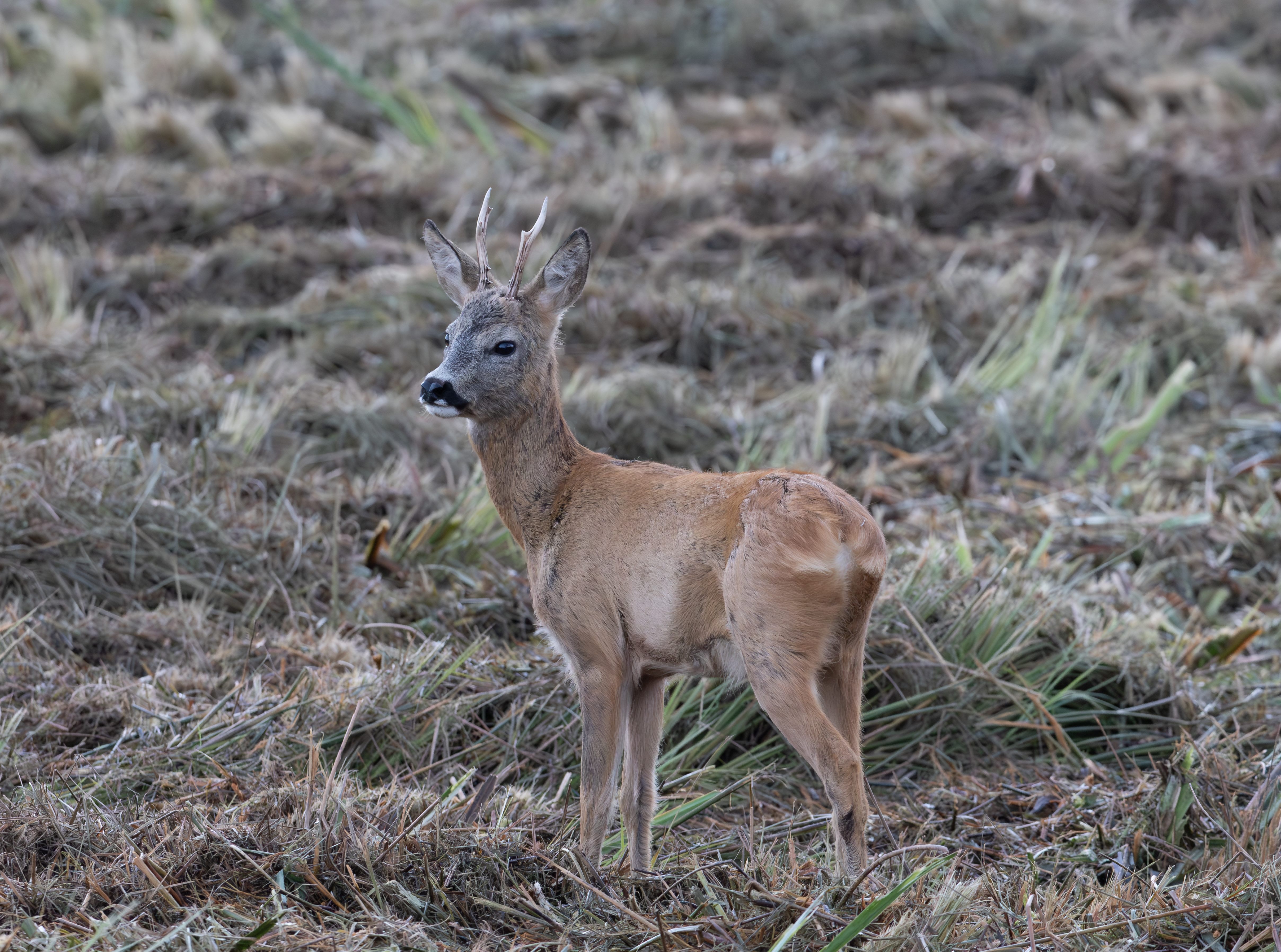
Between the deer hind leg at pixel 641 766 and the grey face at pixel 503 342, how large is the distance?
0.95 m

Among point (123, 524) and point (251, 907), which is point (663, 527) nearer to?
point (251, 907)

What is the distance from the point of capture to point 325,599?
538cm

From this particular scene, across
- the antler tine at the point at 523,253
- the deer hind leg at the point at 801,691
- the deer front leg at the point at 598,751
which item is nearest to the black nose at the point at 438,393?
the antler tine at the point at 523,253

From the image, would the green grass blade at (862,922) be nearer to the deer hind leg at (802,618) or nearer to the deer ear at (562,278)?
the deer hind leg at (802,618)

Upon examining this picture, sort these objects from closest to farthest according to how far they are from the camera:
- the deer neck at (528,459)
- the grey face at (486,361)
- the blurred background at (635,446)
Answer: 1. the blurred background at (635,446)
2. the grey face at (486,361)
3. the deer neck at (528,459)

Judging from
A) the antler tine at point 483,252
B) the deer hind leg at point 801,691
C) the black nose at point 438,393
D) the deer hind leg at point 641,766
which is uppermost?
the antler tine at point 483,252

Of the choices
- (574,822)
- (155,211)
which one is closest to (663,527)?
(574,822)

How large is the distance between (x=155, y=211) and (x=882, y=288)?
528cm

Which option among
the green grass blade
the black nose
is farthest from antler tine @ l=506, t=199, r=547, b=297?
the green grass blade

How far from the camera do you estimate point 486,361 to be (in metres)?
3.98

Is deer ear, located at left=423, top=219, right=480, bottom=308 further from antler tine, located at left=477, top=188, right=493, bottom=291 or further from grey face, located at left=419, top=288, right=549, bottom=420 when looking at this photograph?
grey face, located at left=419, top=288, right=549, bottom=420

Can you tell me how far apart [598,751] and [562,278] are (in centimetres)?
149

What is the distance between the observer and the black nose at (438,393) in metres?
3.84

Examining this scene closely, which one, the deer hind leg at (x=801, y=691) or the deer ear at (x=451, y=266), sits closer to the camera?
the deer hind leg at (x=801, y=691)
